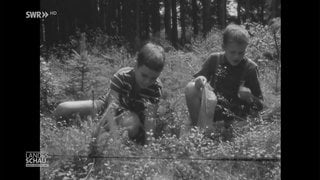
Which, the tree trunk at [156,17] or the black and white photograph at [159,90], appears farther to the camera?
the tree trunk at [156,17]

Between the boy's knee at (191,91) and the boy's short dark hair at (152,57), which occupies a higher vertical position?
the boy's short dark hair at (152,57)

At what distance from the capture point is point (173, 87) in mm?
4367

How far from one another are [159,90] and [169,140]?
431 mm

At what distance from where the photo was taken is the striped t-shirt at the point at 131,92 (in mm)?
4410

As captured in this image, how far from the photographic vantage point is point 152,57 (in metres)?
4.41

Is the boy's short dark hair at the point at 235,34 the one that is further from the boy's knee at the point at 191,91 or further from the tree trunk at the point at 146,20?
the tree trunk at the point at 146,20

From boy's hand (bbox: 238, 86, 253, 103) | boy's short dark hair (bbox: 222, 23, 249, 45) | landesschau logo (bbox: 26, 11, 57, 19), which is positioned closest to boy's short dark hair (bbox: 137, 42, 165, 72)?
boy's short dark hair (bbox: 222, 23, 249, 45)

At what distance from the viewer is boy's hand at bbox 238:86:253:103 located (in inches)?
169

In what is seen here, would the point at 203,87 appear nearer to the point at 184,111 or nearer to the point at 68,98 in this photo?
the point at 184,111

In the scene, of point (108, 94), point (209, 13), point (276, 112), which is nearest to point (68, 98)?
point (108, 94)

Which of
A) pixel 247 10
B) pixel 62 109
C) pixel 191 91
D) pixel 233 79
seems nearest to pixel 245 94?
pixel 233 79
